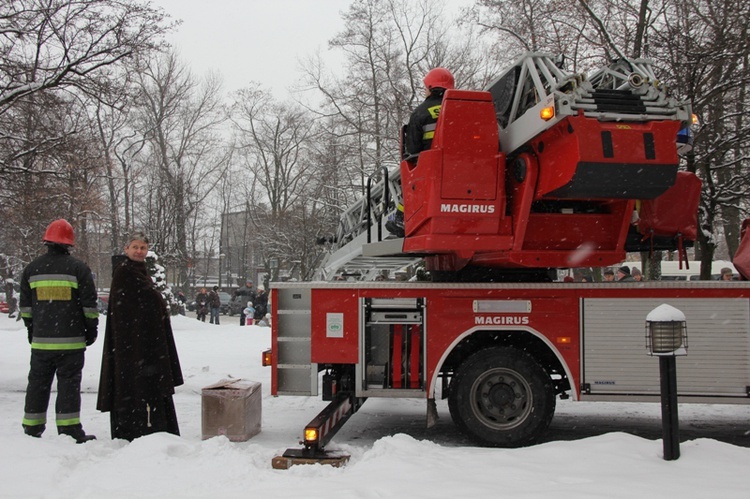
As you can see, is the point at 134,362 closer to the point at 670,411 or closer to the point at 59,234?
the point at 59,234

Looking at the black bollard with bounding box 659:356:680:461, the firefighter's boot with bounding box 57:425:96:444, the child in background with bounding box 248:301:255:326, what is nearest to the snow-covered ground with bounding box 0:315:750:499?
the black bollard with bounding box 659:356:680:461

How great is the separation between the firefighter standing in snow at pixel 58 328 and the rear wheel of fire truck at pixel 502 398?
3386 millimetres

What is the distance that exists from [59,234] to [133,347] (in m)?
1.28

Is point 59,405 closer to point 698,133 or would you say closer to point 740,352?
point 740,352

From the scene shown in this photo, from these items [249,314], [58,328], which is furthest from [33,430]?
[249,314]

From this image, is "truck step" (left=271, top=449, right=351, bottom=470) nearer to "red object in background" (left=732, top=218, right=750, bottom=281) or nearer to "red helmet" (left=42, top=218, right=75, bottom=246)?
"red helmet" (left=42, top=218, right=75, bottom=246)

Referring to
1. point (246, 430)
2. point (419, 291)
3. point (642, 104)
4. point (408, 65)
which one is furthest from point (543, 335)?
point (408, 65)

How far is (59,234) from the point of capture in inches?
233

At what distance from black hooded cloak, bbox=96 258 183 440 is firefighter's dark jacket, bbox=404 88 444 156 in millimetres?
2727

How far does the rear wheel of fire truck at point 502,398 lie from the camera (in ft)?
19.2

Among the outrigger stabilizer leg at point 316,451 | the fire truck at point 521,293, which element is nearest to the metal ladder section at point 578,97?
the fire truck at point 521,293

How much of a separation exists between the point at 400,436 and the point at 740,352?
10.3ft

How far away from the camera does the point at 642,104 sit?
5.02 metres

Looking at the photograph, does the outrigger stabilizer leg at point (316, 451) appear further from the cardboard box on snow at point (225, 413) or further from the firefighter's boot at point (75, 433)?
the firefighter's boot at point (75, 433)
